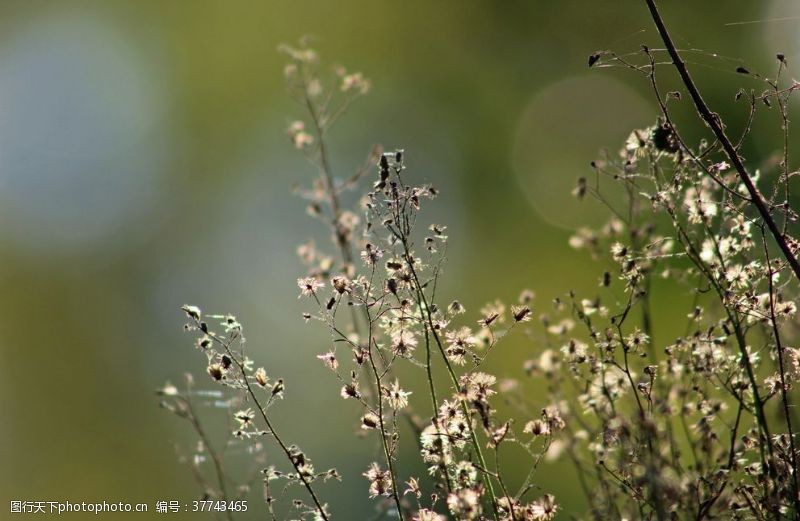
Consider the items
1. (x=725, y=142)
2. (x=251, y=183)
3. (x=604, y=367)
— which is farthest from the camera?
(x=251, y=183)

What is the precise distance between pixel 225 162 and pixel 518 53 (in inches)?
194

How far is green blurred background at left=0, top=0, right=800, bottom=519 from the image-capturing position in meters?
7.22

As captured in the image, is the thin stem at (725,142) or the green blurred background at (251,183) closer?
the thin stem at (725,142)

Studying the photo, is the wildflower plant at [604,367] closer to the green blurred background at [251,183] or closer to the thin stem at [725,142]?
the thin stem at [725,142]

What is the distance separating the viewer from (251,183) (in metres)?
10.3

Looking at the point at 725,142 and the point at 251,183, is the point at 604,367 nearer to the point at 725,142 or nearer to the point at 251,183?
the point at 725,142

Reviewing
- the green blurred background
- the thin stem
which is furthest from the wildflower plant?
the green blurred background

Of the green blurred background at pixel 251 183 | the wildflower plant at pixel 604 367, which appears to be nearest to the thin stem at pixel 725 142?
the wildflower plant at pixel 604 367

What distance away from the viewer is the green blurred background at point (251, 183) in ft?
23.7

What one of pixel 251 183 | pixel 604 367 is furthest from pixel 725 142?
pixel 251 183

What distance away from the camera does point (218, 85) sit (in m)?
12.1

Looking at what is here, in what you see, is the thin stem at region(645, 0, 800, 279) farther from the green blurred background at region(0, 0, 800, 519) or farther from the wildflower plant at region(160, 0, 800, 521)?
the green blurred background at region(0, 0, 800, 519)

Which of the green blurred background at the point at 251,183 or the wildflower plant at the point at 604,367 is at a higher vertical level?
the green blurred background at the point at 251,183

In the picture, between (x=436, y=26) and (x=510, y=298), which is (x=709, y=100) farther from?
(x=436, y=26)
